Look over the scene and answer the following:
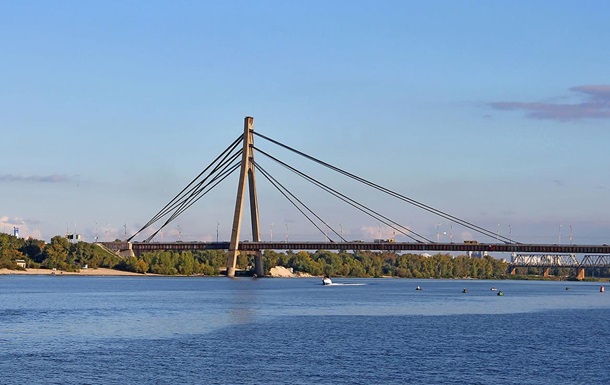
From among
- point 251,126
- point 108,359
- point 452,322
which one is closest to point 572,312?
point 452,322

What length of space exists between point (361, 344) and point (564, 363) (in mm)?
13726

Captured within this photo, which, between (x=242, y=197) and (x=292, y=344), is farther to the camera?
(x=242, y=197)

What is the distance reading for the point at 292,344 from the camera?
6594 centimetres

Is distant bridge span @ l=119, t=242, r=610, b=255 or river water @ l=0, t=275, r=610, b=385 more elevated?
distant bridge span @ l=119, t=242, r=610, b=255

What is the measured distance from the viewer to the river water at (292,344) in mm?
52406

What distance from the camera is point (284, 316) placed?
3597 inches

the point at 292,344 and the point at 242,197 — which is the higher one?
the point at 242,197

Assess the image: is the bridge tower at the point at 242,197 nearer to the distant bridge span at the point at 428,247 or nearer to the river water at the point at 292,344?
the distant bridge span at the point at 428,247

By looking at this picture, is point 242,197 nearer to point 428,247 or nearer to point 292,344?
point 428,247

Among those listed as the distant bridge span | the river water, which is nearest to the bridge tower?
the distant bridge span

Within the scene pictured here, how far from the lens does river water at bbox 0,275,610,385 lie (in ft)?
172

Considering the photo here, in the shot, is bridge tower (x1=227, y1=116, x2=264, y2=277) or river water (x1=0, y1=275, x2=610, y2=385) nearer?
river water (x1=0, y1=275, x2=610, y2=385)

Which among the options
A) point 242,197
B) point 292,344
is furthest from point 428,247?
point 292,344

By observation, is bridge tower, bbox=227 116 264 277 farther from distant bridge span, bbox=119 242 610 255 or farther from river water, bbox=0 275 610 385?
river water, bbox=0 275 610 385
